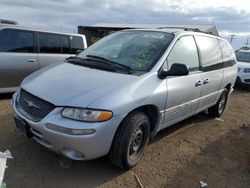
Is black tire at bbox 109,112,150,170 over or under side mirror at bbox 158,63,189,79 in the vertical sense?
under

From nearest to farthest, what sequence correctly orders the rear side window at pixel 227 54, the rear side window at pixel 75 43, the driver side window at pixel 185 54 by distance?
the driver side window at pixel 185 54 → the rear side window at pixel 227 54 → the rear side window at pixel 75 43

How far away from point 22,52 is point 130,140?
13.5 ft

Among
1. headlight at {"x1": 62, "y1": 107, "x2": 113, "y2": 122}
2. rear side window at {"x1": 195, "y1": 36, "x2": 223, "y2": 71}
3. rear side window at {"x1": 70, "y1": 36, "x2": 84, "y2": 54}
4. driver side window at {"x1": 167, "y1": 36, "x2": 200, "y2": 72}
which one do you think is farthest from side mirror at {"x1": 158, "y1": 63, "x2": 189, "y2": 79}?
rear side window at {"x1": 70, "y1": 36, "x2": 84, "y2": 54}

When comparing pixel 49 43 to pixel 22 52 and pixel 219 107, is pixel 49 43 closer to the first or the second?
pixel 22 52

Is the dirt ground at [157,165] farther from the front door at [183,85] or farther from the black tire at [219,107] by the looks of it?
the black tire at [219,107]

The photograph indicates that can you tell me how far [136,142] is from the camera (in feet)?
12.4

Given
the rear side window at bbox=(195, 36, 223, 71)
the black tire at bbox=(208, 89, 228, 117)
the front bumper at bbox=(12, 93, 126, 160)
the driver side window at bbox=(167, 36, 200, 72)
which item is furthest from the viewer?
the black tire at bbox=(208, 89, 228, 117)

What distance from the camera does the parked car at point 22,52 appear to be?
20.6 feet

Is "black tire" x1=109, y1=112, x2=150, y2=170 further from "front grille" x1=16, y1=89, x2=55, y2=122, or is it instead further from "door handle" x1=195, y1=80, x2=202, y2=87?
"door handle" x1=195, y1=80, x2=202, y2=87

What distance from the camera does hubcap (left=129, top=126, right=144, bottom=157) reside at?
11.9ft

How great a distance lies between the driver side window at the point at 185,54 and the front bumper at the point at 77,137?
1.43 meters

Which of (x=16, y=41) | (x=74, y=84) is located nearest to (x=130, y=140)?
(x=74, y=84)

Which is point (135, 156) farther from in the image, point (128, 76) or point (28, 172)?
point (28, 172)

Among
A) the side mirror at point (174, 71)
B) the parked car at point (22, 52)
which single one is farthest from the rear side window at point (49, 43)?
the side mirror at point (174, 71)
